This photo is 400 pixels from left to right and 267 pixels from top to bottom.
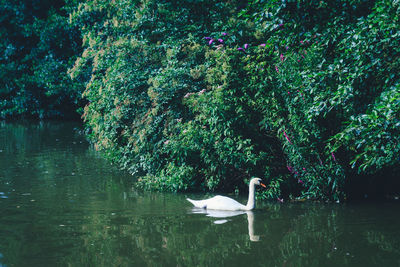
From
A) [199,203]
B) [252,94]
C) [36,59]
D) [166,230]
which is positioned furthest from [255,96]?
[36,59]

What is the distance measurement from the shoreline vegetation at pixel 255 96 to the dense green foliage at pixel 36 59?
456 inches

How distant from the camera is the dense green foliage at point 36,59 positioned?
2784 cm

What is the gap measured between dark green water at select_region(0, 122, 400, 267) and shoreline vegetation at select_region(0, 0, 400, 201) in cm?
83

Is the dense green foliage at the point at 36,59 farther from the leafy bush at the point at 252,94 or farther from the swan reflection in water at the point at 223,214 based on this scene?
the swan reflection in water at the point at 223,214

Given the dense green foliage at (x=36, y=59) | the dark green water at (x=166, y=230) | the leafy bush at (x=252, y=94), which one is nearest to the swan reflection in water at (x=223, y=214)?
the dark green water at (x=166, y=230)

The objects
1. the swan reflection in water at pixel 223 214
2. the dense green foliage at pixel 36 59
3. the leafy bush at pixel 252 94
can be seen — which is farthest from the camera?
the dense green foliage at pixel 36 59

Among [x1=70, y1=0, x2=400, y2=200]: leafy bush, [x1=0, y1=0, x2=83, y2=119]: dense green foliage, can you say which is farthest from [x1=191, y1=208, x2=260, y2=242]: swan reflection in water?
[x1=0, y1=0, x2=83, y2=119]: dense green foliage

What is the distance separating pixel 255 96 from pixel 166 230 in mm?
3529

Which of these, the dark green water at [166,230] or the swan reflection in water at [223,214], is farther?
the swan reflection in water at [223,214]

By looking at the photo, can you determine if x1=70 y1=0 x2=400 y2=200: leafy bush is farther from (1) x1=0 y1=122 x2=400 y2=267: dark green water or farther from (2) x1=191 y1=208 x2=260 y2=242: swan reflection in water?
(2) x1=191 y1=208 x2=260 y2=242: swan reflection in water

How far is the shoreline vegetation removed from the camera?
8.46 meters

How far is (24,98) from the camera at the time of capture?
29188 millimetres

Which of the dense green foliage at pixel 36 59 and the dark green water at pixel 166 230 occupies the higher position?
the dense green foliage at pixel 36 59

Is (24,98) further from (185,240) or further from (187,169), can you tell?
(185,240)
